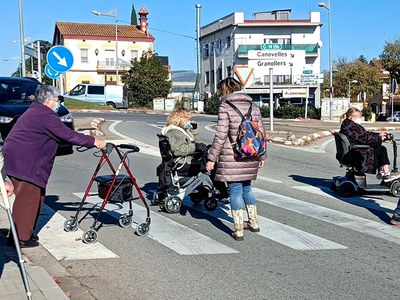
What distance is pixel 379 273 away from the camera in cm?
580

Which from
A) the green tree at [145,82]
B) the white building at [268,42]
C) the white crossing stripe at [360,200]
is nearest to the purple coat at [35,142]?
the white crossing stripe at [360,200]

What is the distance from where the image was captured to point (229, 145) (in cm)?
691

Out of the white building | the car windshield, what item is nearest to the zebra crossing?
the car windshield

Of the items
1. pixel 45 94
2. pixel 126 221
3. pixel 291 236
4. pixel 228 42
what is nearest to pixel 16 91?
pixel 126 221

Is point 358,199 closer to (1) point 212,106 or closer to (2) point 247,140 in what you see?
(2) point 247,140

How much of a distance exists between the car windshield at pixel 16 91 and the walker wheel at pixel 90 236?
8713mm

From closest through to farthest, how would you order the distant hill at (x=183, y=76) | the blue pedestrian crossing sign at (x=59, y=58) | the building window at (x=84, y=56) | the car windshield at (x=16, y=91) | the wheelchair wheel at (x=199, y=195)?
the wheelchair wheel at (x=199, y=195), the car windshield at (x=16, y=91), the blue pedestrian crossing sign at (x=59, y=58), the building window at (x=84, y=56), the distant hill at (x=183, y=76)

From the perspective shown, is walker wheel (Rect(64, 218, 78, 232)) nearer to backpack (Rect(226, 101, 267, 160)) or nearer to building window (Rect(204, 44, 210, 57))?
backpack (Rect(226, 101, 267, 160))

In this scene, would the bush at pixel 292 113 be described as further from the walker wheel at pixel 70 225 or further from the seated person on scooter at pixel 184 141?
the walker wheel at pixel 70 225

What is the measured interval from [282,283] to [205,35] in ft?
222

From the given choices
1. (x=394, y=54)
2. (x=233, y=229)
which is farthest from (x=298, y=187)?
(x=394, y=54)

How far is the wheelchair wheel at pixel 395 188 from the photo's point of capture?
9.87 meters

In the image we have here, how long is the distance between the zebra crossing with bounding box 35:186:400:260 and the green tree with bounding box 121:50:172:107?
55.4m

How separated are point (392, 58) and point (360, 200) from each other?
5877cm
